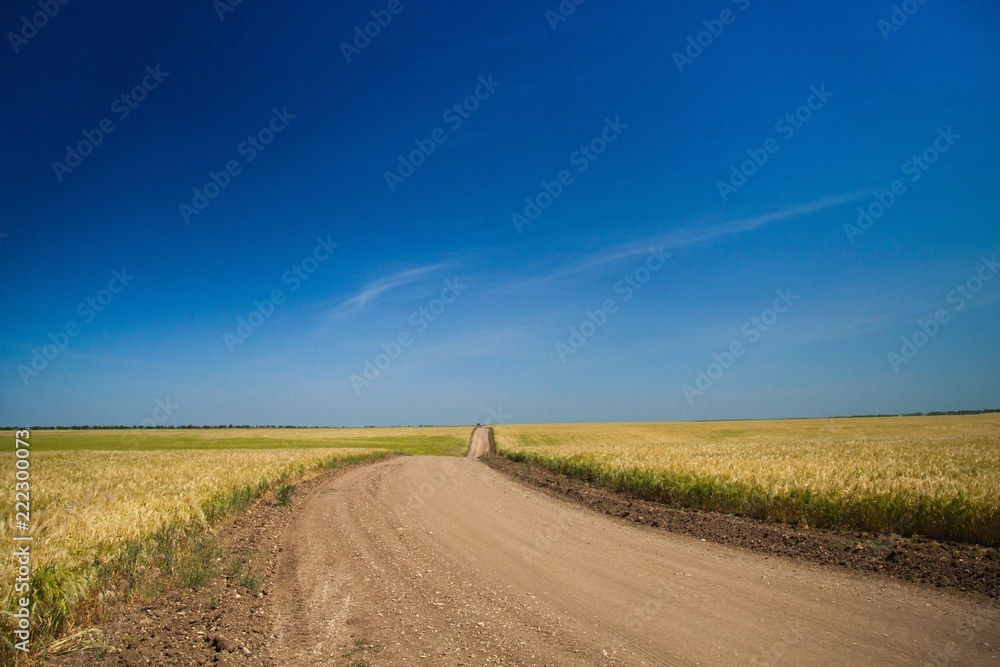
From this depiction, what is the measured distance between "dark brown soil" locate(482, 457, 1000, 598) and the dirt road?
0.62 metres

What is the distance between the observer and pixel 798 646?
5.00 metres

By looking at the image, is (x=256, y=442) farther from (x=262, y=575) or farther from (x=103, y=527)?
(x=262, y=575)

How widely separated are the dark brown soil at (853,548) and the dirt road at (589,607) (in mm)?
618

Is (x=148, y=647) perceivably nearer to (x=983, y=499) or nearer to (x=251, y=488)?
(x=251, y=488)

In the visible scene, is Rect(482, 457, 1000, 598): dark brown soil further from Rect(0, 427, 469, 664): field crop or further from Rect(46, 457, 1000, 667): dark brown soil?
Rect(0, 427, 469, 664): field crop

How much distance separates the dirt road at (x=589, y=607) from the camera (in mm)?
4895

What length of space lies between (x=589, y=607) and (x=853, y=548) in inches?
240

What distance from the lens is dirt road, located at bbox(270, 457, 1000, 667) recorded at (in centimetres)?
489

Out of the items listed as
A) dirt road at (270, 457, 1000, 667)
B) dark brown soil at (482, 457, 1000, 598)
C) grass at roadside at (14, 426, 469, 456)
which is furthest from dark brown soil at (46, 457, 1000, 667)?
grass at roadside at (14, 426, 469, 456)

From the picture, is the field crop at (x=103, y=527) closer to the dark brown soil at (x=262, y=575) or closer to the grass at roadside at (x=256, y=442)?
the dark brown soil at (x=262, y=575)

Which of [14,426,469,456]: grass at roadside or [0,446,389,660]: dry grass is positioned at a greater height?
[0,446,389,660]: dry grass

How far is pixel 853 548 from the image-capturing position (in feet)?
28.5

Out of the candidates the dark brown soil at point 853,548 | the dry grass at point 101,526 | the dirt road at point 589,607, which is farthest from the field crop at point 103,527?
the dark brown soil at point 853,548

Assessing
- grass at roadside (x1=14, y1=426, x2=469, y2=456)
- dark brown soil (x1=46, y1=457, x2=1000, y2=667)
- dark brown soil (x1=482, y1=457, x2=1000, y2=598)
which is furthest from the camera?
grass at roadside (x1=14, y1=426, x2=469, y2=456)
